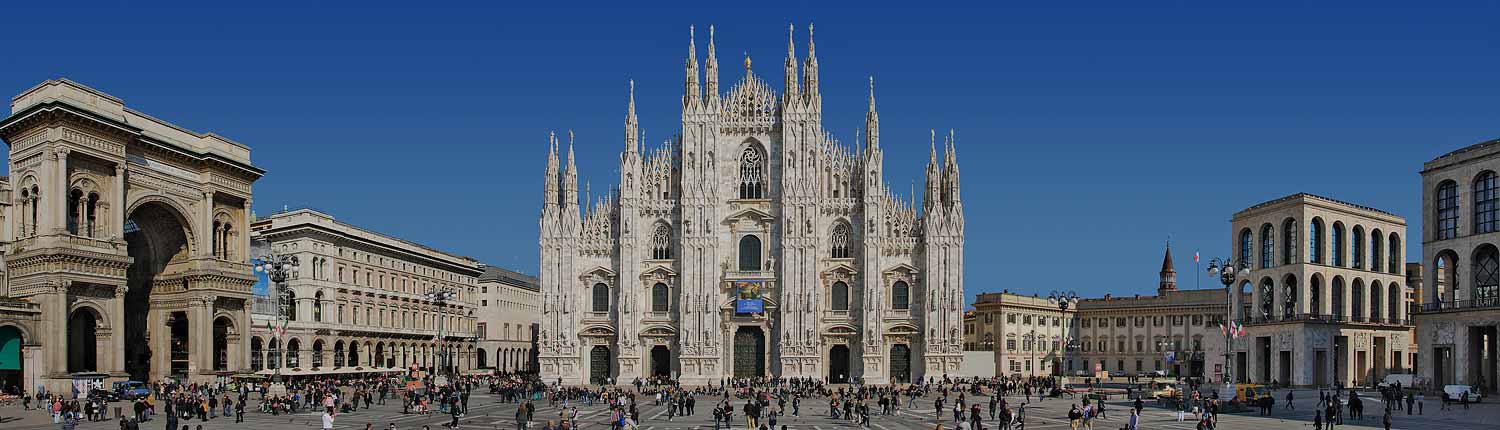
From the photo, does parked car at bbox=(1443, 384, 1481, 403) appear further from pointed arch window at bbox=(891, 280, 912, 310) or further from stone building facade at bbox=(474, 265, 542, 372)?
stone building facade at bbox=(474, 265, 542, 372)

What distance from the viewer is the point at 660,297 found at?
80875 millimetres

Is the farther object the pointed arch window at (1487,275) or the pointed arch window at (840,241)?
the pointed arch window at (840,241)

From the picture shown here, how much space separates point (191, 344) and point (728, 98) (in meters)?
35.1

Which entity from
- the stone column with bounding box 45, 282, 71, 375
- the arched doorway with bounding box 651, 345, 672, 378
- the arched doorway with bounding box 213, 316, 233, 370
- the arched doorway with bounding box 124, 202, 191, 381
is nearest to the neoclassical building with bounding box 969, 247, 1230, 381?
the arched doorway with bounding box 651, 345, 672, 378

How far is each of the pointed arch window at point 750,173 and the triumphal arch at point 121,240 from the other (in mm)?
28981

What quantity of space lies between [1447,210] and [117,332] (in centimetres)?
6284

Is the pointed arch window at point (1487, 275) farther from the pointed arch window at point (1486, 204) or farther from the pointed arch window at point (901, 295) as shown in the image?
the pointed arch window at point (901, 295)

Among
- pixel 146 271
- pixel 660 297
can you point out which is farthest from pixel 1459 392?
pixel 146 271

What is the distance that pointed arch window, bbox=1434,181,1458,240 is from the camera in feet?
199

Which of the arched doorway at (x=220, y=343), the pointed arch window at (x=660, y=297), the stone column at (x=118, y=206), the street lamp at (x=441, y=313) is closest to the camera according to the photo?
the stone column at (x=118, y=206)

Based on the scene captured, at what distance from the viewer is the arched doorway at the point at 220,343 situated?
220 ft

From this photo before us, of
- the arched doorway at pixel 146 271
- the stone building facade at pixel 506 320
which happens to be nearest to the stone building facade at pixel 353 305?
the arched doorway at pixel 146 271

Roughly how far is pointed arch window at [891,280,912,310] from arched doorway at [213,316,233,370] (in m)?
38.8

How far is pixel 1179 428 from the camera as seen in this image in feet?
145
